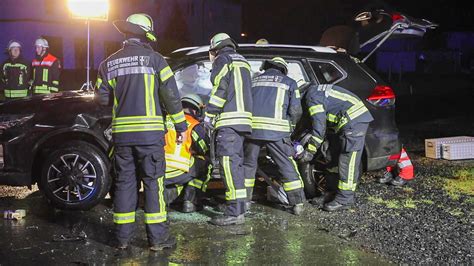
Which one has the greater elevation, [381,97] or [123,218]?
[381,97]

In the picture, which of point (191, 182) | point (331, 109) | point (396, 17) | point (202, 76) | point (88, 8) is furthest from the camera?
point (88, 8)

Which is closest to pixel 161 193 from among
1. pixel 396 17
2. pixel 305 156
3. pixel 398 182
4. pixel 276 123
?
pixel 276 123

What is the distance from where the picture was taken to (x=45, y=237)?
5320mm

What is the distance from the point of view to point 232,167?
18.8 feet

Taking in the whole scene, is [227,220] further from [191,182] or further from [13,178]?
[13,178]

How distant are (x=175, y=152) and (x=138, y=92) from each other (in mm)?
1209

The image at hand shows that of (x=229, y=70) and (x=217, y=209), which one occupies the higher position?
(x=229, y=70)

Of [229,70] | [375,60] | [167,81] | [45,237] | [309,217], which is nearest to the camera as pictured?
[167,81]

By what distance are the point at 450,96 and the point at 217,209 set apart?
18556mm

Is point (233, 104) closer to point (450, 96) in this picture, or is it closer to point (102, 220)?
point (102, 220)

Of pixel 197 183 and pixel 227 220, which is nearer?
pixel 227 220

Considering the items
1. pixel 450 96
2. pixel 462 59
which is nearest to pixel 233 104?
pixel 450 96

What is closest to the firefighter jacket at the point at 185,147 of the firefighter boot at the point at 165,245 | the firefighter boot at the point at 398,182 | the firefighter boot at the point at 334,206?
the firefighter boot at the point at 165,245

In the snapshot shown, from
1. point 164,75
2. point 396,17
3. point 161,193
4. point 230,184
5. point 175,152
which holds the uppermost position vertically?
point 396,17
